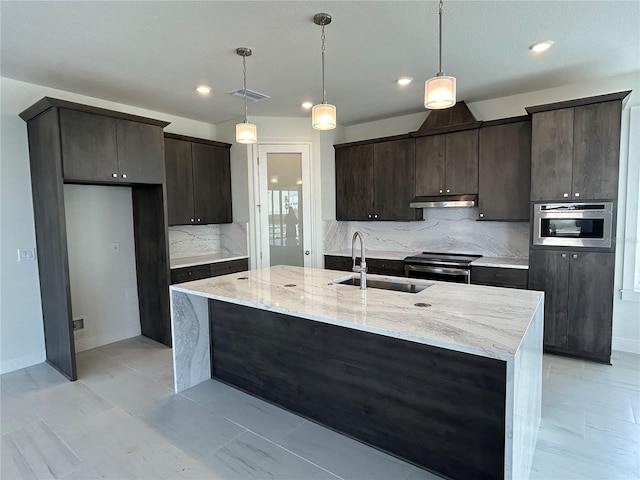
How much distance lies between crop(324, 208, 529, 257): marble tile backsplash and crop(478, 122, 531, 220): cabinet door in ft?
1.20

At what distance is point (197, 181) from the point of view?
4652 millimetres

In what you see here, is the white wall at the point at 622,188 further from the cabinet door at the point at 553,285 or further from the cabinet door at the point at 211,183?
the cabinet door at the point at 211,183

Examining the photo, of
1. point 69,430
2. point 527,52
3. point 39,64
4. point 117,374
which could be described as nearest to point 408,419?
point 69,430

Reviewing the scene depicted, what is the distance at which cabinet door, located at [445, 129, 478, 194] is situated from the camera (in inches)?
164

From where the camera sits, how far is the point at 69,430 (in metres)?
2.50

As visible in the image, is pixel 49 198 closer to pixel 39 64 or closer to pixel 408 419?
pixel 39 64

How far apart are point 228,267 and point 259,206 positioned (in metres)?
0.93

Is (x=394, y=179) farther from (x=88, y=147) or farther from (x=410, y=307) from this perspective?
(x=88, y=147)

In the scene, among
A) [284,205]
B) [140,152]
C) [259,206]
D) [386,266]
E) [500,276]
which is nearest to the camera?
[140,152]

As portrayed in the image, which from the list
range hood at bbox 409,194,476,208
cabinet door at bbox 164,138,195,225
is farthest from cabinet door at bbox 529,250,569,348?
cabinet door at bbox 164,138,195,225

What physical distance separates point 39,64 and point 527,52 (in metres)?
4.08

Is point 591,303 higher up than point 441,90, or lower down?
lower down

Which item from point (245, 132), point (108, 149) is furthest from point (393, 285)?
point (108, 149)

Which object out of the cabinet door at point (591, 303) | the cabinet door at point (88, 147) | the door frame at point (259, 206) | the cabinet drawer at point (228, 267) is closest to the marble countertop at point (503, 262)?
the cabinet door at point (591, 303)
